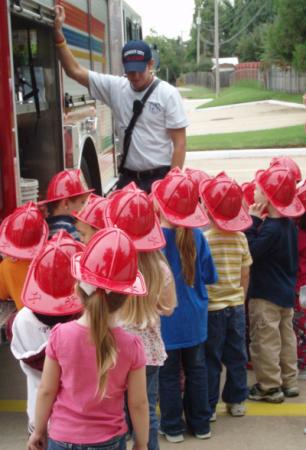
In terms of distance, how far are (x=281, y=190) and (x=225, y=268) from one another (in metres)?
0.61

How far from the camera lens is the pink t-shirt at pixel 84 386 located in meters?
2.66

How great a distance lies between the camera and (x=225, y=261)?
426 cm

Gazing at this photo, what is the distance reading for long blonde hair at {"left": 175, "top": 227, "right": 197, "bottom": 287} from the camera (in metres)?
3.89

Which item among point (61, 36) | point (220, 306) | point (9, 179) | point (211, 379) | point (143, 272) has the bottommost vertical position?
point (211, 379)

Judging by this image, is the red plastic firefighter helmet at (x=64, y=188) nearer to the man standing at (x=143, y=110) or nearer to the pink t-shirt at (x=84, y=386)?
the man standing at (x=143, y=110)

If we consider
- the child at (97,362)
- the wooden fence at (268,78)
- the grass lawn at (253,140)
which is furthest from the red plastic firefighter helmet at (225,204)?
the wooden fence at (268,78)

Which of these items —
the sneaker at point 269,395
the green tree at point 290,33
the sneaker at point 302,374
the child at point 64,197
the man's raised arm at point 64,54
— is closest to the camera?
the sneaker at point 269,395

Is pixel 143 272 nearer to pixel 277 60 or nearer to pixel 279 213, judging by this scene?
pixel 279 213

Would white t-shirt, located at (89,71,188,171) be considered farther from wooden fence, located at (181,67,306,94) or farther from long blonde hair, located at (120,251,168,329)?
wooden fence, located at (181,67,306,94)

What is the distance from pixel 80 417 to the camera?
273cm

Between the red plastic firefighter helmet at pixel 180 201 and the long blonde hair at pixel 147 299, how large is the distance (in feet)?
1.37

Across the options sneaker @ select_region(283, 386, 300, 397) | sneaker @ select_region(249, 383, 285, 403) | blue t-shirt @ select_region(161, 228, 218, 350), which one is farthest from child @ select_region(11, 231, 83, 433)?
sneaker @ select_region(283, 386, 300, 397)

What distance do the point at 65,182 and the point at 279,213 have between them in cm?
137

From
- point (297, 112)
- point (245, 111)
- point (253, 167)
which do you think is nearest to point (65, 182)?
point (253, 167)
